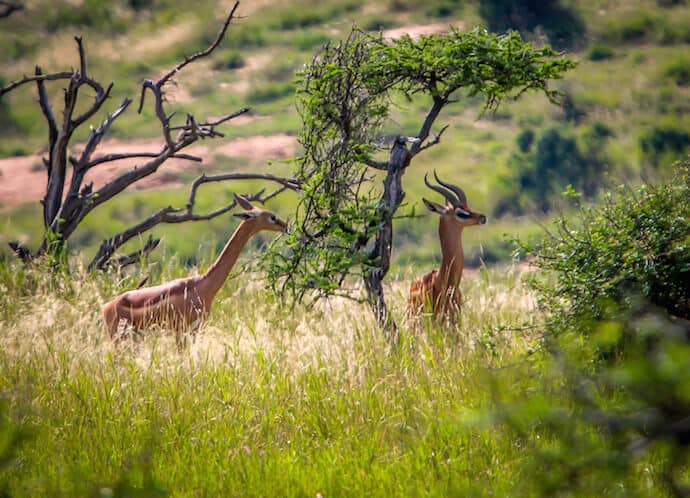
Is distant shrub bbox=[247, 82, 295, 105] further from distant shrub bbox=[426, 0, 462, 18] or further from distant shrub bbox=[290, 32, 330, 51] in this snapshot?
distant shrub bbox=[426, 0, 462, 18]

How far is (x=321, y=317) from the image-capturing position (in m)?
7.14

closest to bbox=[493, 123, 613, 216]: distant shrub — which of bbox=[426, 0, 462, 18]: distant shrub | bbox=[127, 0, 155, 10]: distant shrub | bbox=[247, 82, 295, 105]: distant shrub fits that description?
bbox=[426, 0, 462, 18]: distant shrub

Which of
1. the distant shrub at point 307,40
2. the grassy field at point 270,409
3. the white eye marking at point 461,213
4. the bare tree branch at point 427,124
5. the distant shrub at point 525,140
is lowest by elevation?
the grassy field at point 270,409

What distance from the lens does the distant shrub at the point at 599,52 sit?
38.1m

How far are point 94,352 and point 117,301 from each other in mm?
534

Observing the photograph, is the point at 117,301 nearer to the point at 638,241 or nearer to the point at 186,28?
the point at 638,241

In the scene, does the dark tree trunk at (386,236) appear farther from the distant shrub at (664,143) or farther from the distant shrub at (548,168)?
the distant shrub at (664,143)

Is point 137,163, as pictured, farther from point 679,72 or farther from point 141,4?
point 679,72

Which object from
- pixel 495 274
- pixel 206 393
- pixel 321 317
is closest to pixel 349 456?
pixel 206 393

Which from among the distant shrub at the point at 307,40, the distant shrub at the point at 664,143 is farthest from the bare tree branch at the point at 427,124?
the distant shrub at the point at 307,40

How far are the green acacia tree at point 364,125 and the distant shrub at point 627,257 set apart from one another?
3.18 feet

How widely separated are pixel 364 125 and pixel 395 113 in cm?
2664

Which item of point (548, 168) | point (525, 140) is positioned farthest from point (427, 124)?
point (525, 140)

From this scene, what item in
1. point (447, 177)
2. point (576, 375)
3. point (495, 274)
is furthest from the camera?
point (447, 177)
